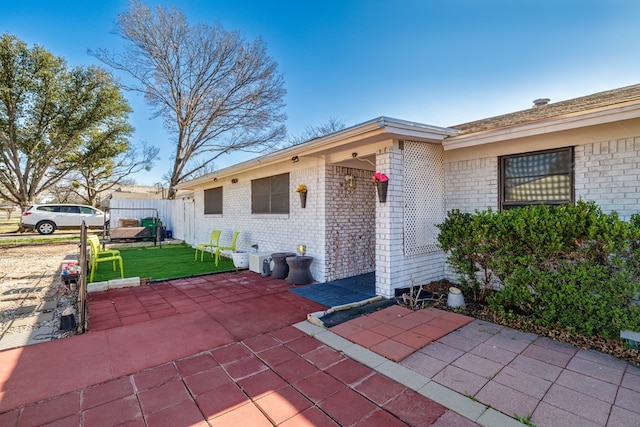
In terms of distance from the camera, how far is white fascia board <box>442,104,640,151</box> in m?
3.47

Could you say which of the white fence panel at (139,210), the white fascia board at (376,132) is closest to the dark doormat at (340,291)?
the white fascia board at (376,132)

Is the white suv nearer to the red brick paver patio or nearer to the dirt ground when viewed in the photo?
the dirt ground

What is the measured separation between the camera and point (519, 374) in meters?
2.76

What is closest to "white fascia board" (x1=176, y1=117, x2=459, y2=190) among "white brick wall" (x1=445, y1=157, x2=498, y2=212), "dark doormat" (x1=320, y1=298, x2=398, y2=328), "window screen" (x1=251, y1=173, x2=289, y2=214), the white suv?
"white brick wall" (x1=445, y1=157, x2=498, y2=212)

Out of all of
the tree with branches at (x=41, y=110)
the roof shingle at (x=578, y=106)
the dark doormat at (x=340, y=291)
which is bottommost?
the dark doormat at (x=340, y=291)

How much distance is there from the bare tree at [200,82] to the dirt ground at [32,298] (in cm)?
1156

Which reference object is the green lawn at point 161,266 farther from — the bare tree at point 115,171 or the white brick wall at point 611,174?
the bare tree at point 115,171

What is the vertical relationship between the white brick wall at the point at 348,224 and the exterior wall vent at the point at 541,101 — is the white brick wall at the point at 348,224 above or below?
below

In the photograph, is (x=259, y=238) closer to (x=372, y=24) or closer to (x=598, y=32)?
(x=372, y=24)

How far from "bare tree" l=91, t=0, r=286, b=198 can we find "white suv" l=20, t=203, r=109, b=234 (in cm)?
477

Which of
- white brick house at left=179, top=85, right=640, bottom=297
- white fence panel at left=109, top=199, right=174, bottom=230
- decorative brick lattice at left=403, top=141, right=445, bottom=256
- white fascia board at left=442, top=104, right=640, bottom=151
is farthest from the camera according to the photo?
white fence panel at left=109, top=199, right=174, bottom=230

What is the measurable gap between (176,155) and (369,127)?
1789 cm

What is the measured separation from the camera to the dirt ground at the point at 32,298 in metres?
3.81

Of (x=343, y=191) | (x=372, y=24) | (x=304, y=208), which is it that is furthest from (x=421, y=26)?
(x=304, y=208)
